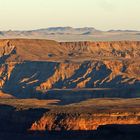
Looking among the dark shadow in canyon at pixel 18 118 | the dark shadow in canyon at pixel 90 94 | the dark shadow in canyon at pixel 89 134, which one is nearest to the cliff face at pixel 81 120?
the dark shadow in canyon at pixel 89 134

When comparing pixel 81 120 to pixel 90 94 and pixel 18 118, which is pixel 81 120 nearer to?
pixel 18 118

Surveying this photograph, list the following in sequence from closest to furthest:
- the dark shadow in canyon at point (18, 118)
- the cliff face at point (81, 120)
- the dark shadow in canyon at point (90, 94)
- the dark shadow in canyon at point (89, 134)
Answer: the dark shadow in canyon at point (89, 134) → the cliff face at point (81, 120) → the dark shadow in canyon at point (18, 118) → the dark shadow in canyon at point (90, 94)

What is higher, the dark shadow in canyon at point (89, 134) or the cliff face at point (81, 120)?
the cliff face at point (81, 120)

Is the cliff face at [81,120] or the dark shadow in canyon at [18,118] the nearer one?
the cliff face at [81,120]

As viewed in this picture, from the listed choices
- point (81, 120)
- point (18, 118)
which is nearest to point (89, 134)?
point (81, 120)

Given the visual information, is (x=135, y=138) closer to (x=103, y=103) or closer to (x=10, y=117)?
(x=10, y=117)

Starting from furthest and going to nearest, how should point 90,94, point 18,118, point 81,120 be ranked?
point 90,94 < point 18,118 < point 81,120

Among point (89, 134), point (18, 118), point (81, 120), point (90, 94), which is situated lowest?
point (89, 134)

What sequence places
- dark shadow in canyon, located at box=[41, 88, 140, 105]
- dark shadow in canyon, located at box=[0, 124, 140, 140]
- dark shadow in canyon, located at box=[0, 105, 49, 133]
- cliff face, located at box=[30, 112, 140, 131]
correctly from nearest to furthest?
dark shadow in canyon, located at box=[0, 124, 140, 140] → cliff face, located at box=[30, 112, 140, 131] → dark shadow in canyon, located at box=[0, 105, 49, 133] → dark shadow in canyon, located at box=[41, 88, 140, 105]

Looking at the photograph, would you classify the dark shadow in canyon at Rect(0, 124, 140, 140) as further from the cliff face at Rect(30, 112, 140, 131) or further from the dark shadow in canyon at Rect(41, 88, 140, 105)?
the dark shadow in canyon at Rect(41, 88, 140, 105)

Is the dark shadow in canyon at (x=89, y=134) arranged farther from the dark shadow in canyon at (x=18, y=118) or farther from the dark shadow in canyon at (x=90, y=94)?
the dark shadow in canyon at (x=90, y=94)

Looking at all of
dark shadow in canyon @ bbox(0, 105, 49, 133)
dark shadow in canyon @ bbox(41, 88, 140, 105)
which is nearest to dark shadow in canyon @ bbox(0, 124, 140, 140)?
dark shadow in canyon @ bbox(0, 105, 49, 133)
